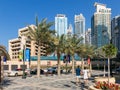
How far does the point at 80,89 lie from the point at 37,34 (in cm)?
2491

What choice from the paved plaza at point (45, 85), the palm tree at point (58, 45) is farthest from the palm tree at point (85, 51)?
the paved plaza at point (45, 85)

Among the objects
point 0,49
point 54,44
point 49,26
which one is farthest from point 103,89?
point 54,44

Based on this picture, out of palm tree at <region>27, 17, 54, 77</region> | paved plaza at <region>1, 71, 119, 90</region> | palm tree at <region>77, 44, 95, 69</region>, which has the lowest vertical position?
paved plaza at <region>1, 71, 119, 90</region>

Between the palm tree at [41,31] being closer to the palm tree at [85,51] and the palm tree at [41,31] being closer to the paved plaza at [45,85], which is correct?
the paved plaza at [45,85]

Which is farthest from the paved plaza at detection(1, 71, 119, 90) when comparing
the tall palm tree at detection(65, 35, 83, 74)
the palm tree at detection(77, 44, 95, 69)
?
the palm tree at detection(77, 44, 95, 69)

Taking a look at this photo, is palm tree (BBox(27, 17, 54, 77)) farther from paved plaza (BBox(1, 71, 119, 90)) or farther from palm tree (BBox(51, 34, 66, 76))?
paved plaza (BBox(1, 71, 119, 90))

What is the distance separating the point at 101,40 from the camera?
652 feet

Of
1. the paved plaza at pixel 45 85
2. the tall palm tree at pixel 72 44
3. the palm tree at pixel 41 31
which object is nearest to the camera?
the paved plaza at pixel 45 85

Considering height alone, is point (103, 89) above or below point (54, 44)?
below

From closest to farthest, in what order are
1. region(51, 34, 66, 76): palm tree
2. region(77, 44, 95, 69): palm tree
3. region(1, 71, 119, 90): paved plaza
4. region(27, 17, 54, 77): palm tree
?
region(1, 71, 119, 90): paved plaza < region(27, 17, 54, 77): palm tree < region(51, 34, 66, 76): palm tree < region(77, 44, 95, 69): palm tree

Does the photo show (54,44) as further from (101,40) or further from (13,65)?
(101,40)

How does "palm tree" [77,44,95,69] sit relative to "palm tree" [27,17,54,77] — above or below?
below

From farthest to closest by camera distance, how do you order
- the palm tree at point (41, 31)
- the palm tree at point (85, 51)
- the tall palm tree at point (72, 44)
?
the palm tree at point (85, 51) < the tall palm tree at point (72, 44) < the palm tree at point (41, 31)

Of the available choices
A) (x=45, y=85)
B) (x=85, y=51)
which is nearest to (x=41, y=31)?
(x=45, y=85)
